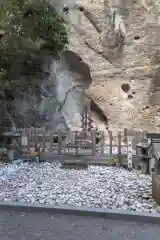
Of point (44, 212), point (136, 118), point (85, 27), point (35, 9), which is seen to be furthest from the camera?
point (85, 27)

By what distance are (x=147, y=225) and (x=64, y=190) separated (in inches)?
62.3

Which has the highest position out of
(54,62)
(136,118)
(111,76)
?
(54,62)

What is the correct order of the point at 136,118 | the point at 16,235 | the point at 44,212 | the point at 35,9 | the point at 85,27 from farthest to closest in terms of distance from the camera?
1. the point at 85,27
2. the point at 136,118
3. the point at 35,9
4. the point at 44,212
5. the point at 16,235

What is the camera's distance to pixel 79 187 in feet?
15.2

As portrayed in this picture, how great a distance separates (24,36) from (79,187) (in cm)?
519

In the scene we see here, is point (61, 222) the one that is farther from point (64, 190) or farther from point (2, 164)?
point (2, 164)

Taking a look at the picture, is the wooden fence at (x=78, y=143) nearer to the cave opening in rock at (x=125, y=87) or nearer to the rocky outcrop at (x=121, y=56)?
the rocky outcrop at (x=121, y=56)

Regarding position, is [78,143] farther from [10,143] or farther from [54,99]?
[54,99]

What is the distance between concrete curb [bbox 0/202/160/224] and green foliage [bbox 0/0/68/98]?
5108 mm

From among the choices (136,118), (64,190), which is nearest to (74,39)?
(136,118)

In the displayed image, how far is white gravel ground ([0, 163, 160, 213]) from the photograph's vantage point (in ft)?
12.8

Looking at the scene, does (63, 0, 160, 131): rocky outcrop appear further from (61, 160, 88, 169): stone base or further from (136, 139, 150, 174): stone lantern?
(61, 160, 88, 169): stone base

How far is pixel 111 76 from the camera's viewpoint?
11164 millimetres

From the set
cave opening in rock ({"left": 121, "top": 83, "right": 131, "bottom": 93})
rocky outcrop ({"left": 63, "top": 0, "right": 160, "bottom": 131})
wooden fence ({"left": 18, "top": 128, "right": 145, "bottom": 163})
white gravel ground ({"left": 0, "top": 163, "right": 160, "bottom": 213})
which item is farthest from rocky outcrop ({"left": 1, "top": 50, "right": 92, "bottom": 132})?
white gravel ground ({"left": 0, "top": 163, "right": 160, "bottom": 213})
